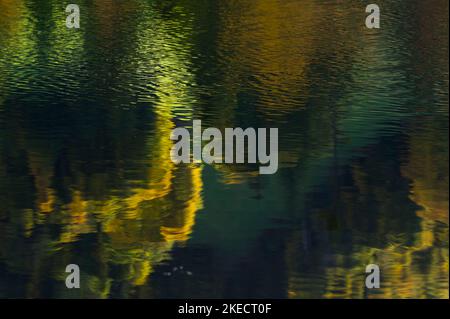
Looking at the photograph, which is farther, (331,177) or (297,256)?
(331,177)

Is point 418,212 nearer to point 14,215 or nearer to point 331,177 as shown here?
point 331,177

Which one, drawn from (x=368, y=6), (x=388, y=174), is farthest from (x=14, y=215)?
(x=368, y=6)

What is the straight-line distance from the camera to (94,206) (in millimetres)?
12305

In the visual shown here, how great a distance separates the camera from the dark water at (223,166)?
1120 cm

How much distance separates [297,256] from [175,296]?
1443mm

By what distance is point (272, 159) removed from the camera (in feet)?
45.0

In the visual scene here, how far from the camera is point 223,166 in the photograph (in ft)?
44.0

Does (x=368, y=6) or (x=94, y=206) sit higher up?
(x=368, y=6)

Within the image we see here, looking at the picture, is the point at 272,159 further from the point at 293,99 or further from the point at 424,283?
the point at 424,283

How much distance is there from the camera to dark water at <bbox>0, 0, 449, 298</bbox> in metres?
11.2

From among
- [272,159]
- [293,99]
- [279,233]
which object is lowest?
[279,233]
